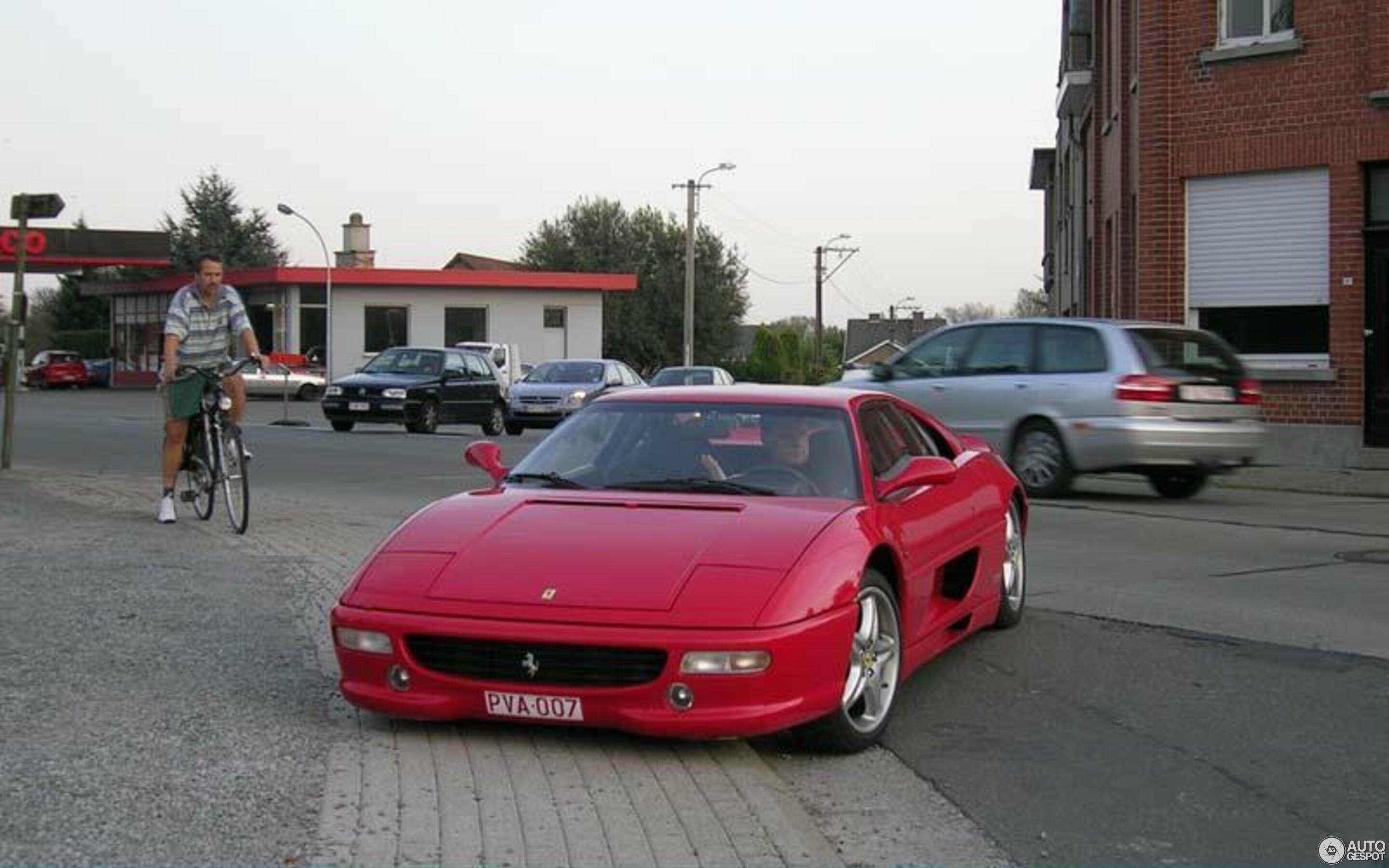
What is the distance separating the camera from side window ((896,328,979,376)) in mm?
14453

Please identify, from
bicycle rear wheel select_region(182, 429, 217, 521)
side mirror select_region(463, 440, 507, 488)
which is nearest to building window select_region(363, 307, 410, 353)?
bicycle rear wheel select_region(182, 429, 217, 521)

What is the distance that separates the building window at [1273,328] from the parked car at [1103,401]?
4807mm

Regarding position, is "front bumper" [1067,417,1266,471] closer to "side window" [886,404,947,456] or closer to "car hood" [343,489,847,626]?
"side window" [886,404,947,456]

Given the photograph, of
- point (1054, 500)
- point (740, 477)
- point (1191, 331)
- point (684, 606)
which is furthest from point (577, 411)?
point (1191, 331)

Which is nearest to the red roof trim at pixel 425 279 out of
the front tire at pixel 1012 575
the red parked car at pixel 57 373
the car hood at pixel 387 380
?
the red parked car at pixel 57 373

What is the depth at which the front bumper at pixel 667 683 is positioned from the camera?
4.74m

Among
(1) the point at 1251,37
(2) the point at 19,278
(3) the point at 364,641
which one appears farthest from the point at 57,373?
(3) the point at 364,641

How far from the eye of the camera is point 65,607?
7.08 m

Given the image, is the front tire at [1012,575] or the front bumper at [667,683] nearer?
the front bumper at [667,683]

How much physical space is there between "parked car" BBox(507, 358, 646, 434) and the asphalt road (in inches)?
626

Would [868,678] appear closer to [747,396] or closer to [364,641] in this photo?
[747,396]

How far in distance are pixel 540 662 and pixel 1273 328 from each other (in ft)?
50.8

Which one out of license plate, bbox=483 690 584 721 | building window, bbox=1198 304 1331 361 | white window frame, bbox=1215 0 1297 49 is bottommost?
license plate, bbox=483 690 584 721

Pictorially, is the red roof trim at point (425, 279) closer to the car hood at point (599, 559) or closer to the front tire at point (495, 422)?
the front tire at point (495, 422)
